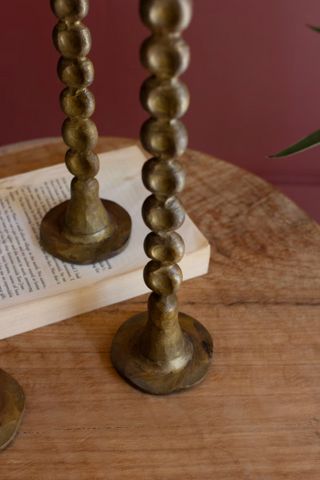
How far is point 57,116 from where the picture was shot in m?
1.25

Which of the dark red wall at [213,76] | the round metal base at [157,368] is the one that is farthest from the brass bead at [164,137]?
the dark red wall at [213,76]

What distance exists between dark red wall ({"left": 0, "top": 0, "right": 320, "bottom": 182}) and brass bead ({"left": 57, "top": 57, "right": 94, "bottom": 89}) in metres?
0.61

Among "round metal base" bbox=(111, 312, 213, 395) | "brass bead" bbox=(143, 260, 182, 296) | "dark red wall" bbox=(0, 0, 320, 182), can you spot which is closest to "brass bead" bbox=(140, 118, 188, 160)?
"brass bead" bbox=(143, 260, 182, 296)

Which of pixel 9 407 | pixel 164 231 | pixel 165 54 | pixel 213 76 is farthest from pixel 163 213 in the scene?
pixel 213 76

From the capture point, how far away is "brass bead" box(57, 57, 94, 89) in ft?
1.71

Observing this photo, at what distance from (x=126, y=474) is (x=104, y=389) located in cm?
9

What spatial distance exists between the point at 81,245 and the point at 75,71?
0.19 meters

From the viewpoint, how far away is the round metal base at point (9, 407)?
1.57 feet

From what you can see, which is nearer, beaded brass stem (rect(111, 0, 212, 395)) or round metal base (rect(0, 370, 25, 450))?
beaded brass stem (rect(111, 0, 212, 395))

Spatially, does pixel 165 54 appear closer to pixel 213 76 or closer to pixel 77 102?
pixel 77 102

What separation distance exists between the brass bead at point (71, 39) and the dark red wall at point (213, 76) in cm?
61

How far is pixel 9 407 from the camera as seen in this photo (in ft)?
1.63

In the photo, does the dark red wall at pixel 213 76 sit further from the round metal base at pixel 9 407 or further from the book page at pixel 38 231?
the round metal base at pixel 9 407

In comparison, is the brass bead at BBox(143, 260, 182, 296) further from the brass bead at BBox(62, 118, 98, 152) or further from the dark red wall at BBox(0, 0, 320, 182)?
the dark red wall at BBox(0, 0, 320, 182)
